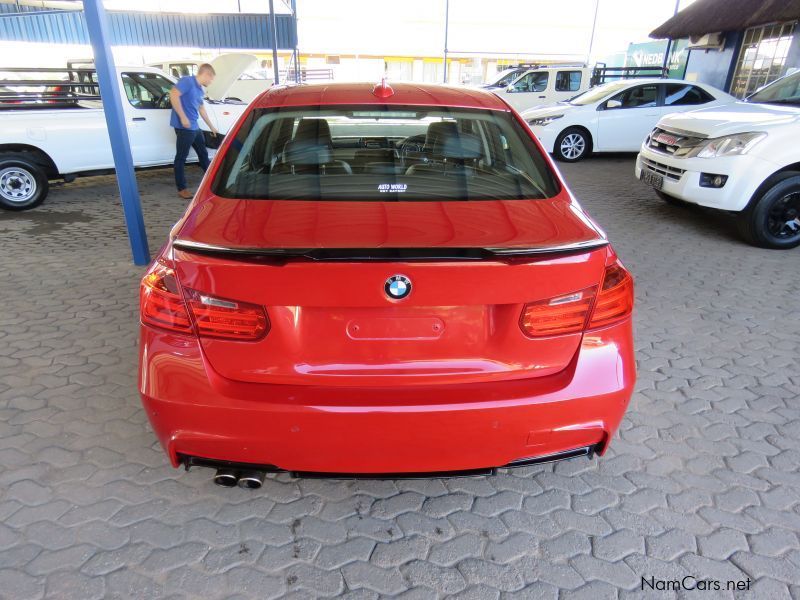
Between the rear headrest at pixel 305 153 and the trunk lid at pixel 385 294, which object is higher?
the rear headrest at pixel 305 153

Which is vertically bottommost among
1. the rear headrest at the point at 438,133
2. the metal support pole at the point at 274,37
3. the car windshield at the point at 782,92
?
the rear headrest at the point at 438,133

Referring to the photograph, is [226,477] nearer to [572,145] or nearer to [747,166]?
[747,166]

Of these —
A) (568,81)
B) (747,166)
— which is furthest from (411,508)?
(568,81)

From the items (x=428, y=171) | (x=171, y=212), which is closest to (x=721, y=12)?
(x=171, y=212)

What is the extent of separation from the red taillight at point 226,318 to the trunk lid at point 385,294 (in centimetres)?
3

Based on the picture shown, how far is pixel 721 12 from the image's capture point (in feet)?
52.0

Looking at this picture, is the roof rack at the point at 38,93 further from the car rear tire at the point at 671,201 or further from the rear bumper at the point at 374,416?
the car rear tire at the point at 671,201

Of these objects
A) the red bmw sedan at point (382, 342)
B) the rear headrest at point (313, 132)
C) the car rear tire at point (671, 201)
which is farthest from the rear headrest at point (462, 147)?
the car rear tire at point (671, 201)

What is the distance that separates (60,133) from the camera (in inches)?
277

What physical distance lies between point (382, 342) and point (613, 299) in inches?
33.1

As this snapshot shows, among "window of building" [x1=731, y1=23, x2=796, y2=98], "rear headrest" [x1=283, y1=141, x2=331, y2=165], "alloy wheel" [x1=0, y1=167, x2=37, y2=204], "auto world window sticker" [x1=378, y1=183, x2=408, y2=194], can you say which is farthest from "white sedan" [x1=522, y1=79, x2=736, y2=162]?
"auto world window sticker" [x1=378, y1=183, x2=408, y2=194]

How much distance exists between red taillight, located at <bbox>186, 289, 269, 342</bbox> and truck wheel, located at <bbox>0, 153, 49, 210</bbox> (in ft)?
22.6

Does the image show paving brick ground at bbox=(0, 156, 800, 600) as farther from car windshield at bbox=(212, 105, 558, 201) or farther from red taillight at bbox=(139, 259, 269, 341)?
car windshield at bbox=(212, 105, 558, 201)

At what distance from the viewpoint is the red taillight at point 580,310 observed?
1802 millimetres
